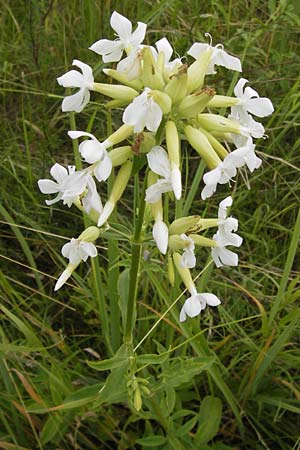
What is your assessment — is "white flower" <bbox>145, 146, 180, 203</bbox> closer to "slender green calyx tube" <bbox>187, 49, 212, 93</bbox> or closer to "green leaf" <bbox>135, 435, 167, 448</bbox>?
"slender green calyx tube" <bbox>187, 49, 212, 93</bbox>

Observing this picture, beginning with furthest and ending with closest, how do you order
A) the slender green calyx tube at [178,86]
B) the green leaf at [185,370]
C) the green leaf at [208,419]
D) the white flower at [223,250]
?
the green leaf at [208,419]
the green leaf at [185,370]
the white flower at [223,250]
the slender green calyx tube at [178,86]

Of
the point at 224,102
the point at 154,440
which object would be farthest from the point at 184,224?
the point at 154,440

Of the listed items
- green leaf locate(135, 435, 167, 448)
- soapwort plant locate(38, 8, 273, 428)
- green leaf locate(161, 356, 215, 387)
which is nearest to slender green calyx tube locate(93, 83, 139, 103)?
soapwort plant locate(38, 8, 273, 428)

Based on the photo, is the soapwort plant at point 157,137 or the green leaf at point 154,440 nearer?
the soapwort plant at point 157,137

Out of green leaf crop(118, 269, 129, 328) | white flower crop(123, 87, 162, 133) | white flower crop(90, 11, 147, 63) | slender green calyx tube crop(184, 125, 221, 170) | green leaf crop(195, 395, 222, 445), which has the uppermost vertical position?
white flower crop(90, 11, 147, 63)

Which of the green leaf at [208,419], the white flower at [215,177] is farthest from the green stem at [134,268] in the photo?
the green leaf at [208,419]

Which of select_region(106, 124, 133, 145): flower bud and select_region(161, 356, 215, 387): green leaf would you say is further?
select_region(161, 356, 215, 387): green leaf

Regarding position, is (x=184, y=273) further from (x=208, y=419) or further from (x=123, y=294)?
(x=208, y=419)

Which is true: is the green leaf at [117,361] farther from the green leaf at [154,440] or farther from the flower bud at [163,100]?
the flower bud at [163,100]
